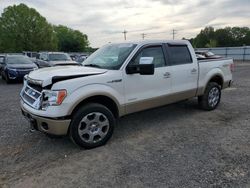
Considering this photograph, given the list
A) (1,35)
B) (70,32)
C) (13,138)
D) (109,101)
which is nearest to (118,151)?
(109,101)

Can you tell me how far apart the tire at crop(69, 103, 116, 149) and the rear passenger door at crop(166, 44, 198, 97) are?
1.78m

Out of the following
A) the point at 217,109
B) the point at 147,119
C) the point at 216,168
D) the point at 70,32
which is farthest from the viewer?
the point at 70,32

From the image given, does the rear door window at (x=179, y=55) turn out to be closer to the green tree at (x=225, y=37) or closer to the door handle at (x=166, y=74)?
the door handle at (x=166, y=74)

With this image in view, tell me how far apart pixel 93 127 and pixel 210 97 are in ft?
11.7

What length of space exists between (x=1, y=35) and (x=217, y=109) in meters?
64.5

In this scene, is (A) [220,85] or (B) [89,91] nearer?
(B) [89,91]

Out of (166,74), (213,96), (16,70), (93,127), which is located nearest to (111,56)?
(166,74)

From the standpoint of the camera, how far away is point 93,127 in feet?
13.2

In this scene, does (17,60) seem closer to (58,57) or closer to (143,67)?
(58,57)

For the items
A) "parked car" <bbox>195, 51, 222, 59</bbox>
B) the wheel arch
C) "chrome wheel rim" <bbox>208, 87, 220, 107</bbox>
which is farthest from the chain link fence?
the wheel arch

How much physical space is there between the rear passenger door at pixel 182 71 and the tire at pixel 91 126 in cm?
178

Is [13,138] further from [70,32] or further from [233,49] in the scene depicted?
[70,32]

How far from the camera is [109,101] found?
4.26m

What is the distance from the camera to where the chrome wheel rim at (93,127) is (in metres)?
3.91
